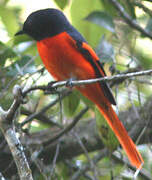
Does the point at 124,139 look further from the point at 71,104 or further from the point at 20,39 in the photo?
the point at 20,39

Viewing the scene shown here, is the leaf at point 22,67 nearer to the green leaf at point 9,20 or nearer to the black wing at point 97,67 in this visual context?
the black wing at point 97,67

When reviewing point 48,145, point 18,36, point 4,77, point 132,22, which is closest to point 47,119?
point 48,145

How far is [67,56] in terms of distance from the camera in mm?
3059

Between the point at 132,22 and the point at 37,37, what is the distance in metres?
0.99

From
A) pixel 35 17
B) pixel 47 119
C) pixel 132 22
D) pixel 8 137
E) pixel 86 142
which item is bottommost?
pixel 86 142

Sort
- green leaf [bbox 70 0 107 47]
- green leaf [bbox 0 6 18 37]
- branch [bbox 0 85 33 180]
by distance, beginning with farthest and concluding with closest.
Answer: green leaf [bbox 0 6 18 37] < green leaf [bbox 70 0 107 47] < branch [bbox 0 85 33 180]

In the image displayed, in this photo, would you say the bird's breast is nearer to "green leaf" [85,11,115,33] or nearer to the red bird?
the red bird

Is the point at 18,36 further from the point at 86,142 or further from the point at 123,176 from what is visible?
the point at 123,176

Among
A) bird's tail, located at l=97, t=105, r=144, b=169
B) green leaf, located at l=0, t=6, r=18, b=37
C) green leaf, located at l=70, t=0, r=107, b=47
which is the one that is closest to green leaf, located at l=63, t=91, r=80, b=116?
bird's tail, located at l=97, t=105, r=144, b=169

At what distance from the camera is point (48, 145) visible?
3.66m

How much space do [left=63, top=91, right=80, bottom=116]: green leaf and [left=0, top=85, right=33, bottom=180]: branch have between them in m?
1.30

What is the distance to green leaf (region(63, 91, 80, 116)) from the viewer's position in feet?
11.5

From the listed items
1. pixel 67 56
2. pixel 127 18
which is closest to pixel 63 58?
pixel 67 56

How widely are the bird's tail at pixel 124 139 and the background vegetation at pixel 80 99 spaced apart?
2.9 inches
